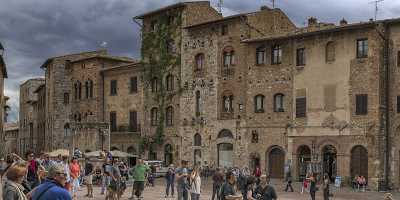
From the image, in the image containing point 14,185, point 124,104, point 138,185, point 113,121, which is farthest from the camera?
point 113,121

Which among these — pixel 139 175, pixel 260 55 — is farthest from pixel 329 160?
pixel 139 175

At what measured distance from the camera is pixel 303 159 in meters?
38.7

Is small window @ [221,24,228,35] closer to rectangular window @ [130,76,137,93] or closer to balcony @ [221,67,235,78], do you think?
balcony @ [221,67,235,78]

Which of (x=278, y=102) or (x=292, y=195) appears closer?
(x=292, y=195)

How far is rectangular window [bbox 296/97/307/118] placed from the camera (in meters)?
38.5

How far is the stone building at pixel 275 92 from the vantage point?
35.5 metres

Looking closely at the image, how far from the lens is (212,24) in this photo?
43.5 m

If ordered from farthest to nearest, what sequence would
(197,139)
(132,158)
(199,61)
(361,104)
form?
(132,158) < (199,61) < (197,139) < (361,104)

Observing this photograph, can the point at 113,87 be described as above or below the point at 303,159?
above

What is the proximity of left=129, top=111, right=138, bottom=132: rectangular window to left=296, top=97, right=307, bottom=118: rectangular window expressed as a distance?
53.1 feet

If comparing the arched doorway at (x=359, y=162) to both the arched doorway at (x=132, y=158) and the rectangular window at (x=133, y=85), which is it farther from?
the rectangular window at (x=133, y=85)

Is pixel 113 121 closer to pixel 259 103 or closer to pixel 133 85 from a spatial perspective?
pixel 133 85

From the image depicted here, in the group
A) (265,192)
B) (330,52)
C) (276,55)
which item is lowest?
(265,192)

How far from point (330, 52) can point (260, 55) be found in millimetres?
5234
